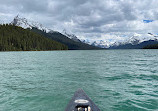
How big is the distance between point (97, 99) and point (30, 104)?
5.88 metres

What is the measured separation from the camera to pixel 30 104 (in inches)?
445

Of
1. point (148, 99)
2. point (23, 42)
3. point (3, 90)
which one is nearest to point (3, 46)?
point (23, 42)

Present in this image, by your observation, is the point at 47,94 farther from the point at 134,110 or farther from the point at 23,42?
the point at 23,42

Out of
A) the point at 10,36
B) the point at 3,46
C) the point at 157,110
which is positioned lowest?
the point at 157,110

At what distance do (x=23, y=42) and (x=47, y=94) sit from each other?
588 feet

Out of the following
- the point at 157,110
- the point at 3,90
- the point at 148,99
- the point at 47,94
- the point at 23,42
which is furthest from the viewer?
the point at 23,42

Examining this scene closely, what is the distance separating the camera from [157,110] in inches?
395

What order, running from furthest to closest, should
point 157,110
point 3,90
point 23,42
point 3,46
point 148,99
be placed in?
point 23,42, point 3,46, point 3,90, point 148,99, point 157,110

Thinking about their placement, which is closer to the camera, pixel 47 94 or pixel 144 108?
pixel 144 108

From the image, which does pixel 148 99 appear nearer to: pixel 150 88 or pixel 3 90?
pixel 150 88

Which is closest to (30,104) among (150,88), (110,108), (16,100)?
(16,100)

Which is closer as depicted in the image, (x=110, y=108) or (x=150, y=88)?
(x=110, y=108)

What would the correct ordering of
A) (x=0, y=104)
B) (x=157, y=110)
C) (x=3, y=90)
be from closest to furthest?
(x=157, y=110) → (x=0, y=104) → (x=3, y=90)

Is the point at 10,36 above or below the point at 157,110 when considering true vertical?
above
